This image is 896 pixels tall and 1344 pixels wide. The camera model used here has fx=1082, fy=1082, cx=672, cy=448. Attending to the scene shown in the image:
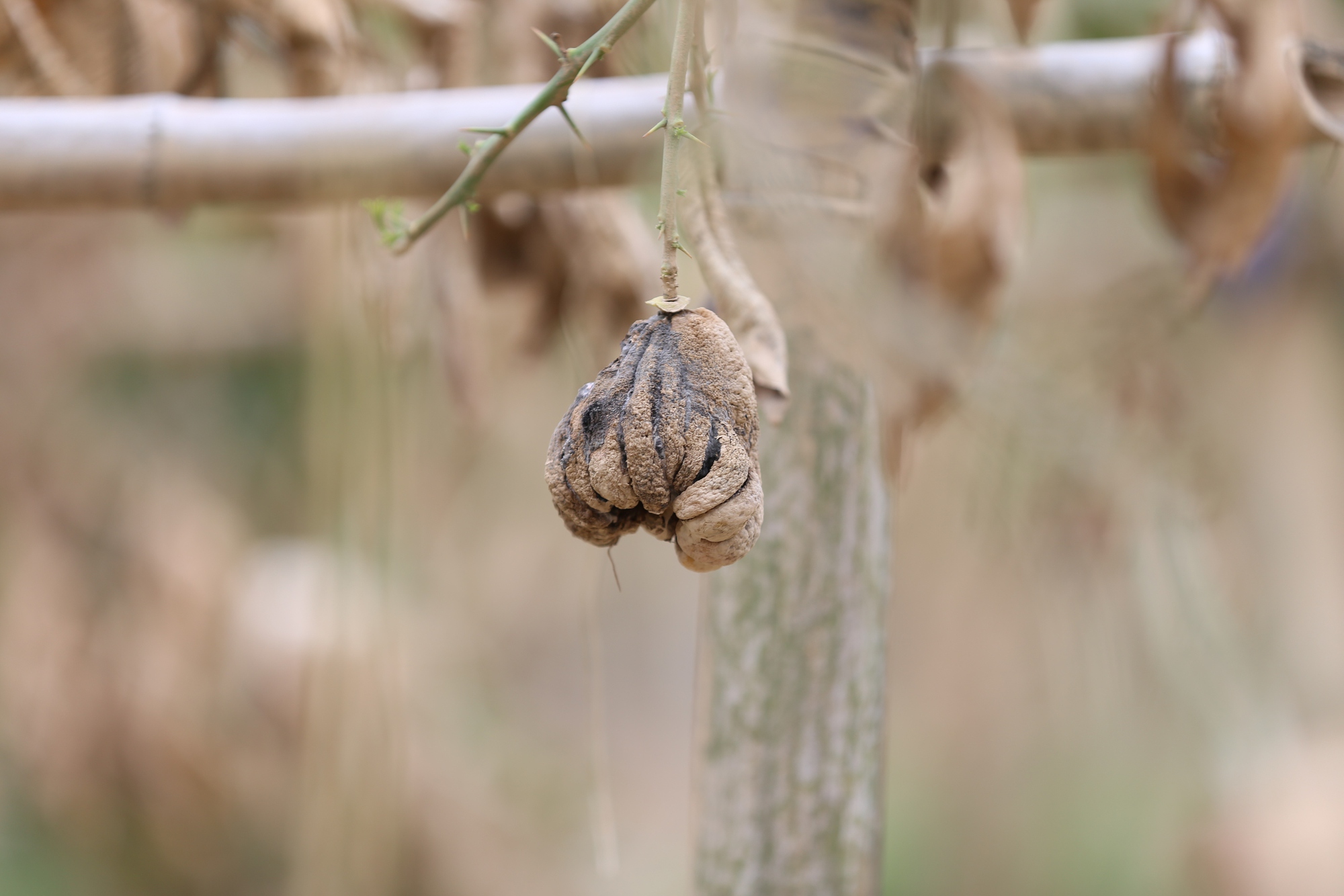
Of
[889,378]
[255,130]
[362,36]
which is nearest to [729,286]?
[889,378]

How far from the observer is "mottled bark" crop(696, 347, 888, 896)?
0.64m

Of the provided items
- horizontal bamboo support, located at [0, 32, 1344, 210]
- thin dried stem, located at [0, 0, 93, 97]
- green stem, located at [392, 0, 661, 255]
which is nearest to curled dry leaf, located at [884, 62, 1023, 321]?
horizontal bamboo support, located at [0, 32, 1344, 210]

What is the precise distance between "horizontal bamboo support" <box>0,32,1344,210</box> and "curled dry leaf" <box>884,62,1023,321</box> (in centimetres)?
4

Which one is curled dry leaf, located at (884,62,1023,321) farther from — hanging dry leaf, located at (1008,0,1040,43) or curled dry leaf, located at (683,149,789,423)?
curled dry leaf, located at (683,149,789,423)

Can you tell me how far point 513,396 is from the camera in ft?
9.27

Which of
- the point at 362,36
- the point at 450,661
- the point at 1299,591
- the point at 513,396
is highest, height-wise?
the point at 513,396

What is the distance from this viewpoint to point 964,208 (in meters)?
0.68

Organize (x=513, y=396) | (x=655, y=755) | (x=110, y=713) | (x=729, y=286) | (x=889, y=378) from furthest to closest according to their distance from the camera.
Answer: (x=655, y=755) < (x=513, y=396) < (x=110, y=713) < (x=889, y=378) < (x=729, y=286)

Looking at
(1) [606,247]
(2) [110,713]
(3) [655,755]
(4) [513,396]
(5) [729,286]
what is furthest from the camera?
(3) [655,755]

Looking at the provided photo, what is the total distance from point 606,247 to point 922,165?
0.35 meters

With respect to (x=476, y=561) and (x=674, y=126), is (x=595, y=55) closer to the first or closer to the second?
(x=674, y=126)

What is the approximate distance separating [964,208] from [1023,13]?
0.12 m

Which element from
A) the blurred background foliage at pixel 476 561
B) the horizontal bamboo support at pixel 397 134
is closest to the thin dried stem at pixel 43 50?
the blurred background foliage at pixel 476 561

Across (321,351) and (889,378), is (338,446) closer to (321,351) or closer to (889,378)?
(321,351)
